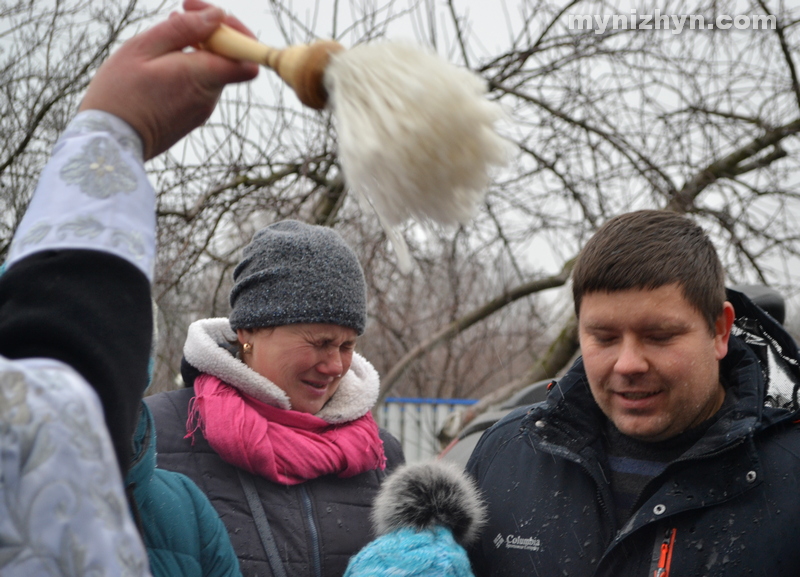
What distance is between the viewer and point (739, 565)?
154 centimetres

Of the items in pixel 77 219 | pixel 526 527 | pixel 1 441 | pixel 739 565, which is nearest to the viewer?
pixel 1 441

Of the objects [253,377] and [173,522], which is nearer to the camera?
[173,522]

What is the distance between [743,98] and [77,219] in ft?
17.3

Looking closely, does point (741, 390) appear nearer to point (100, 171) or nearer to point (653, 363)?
point (653, 363)

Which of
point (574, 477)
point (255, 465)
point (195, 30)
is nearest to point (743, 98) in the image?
point (574, 477)

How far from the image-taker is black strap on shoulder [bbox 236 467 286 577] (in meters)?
2.01

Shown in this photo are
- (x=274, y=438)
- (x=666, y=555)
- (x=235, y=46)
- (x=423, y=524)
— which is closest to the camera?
(x=235, y=46)

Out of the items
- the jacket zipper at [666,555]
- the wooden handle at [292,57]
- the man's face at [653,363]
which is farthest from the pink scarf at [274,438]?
the wooden handle at [292,57]

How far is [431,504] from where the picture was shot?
1.78m

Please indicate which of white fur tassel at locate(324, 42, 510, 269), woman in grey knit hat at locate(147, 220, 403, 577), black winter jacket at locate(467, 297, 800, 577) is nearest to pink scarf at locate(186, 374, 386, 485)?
woman in grey knit hat at locate(147, 220, 403, 577)

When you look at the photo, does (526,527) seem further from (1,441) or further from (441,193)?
(1,441)

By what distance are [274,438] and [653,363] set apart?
116cm

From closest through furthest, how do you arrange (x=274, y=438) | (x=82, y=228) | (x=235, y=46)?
1. (x=82, y=228)
2. (x=235, y=46)
3. (x=274, y=438)

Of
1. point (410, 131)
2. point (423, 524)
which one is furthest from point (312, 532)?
point (410, 131)
